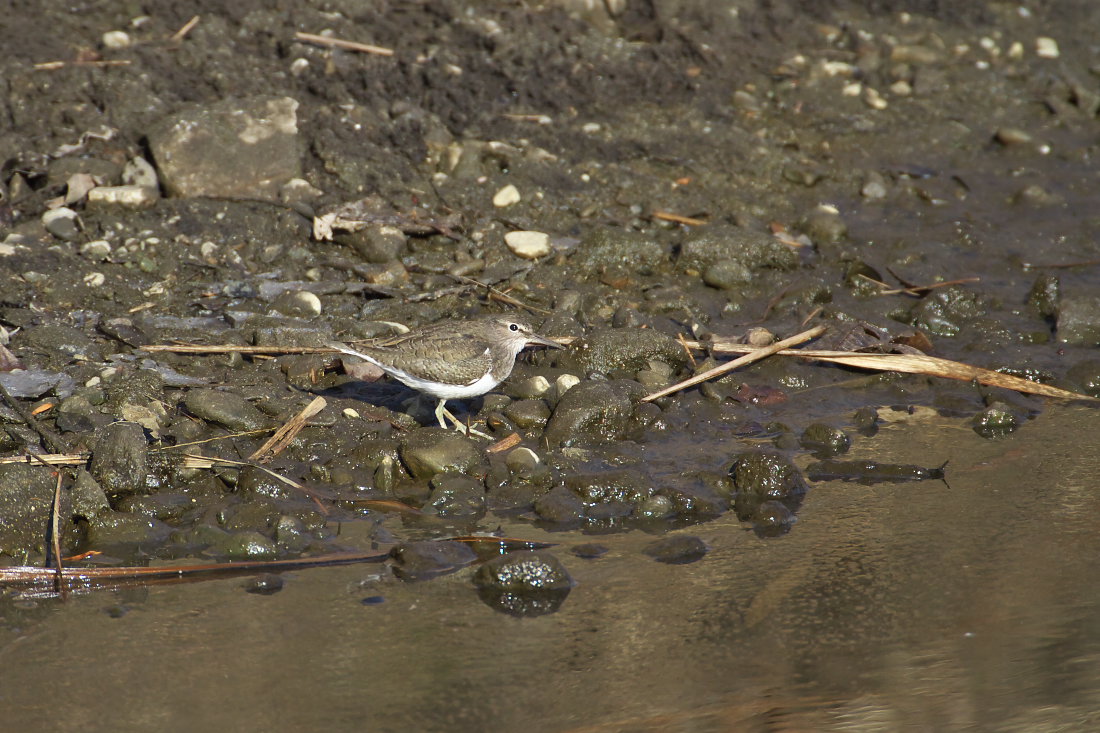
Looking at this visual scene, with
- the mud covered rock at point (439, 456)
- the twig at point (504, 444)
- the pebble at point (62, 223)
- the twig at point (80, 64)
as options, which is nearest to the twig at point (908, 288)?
the twig at point (504, 444)

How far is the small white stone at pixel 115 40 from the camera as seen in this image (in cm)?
1075

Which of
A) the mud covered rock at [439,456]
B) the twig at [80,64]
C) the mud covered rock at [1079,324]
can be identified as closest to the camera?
the mud covered rock at [439,456]

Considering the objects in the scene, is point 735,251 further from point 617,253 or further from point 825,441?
point 825,441

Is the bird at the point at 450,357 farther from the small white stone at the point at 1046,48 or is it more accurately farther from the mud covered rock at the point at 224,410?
the small white stone at the point at 1046,48

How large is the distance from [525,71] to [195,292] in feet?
14.5

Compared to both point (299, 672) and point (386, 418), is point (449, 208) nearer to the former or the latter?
point (386, 418)

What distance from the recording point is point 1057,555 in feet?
20.0

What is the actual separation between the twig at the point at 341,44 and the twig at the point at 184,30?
1.01m

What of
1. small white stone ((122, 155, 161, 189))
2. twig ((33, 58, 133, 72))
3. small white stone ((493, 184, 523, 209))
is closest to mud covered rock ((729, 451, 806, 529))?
small white stone ((493, 184, 523, 209))

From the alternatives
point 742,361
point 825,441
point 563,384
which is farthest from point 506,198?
point 825,441

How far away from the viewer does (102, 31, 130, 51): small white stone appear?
1075 centimetres

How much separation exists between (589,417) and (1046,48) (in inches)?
380

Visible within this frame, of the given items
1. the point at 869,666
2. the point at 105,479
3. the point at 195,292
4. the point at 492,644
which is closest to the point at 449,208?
the point at 195,292

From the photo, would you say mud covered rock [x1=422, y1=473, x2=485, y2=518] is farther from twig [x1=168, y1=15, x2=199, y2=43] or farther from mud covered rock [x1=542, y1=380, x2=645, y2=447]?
twig [x1=168, y1=15, x2=199, y2=43]
